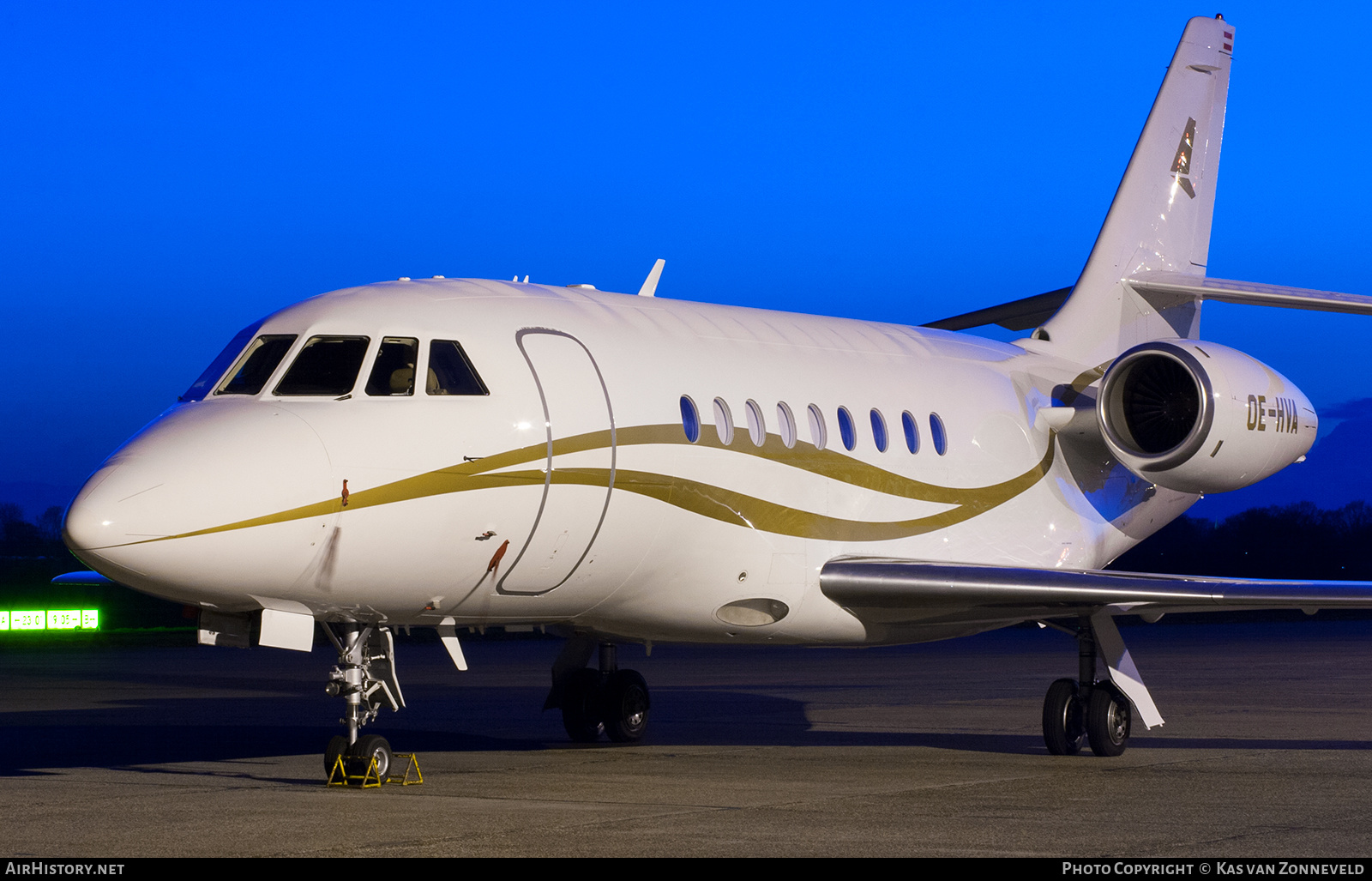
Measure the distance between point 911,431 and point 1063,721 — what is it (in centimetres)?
284

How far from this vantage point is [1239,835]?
8.73 meters

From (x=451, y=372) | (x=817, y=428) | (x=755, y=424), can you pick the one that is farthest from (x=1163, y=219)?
(x=451, y=372)

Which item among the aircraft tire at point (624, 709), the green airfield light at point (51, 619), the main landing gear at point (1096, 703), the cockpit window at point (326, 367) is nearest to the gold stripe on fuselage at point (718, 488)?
the cockpit window at point (326, 367)

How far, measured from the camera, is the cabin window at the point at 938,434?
14.7 m

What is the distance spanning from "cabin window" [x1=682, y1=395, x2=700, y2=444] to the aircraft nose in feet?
10.3

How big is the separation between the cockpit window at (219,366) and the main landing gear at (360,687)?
69.2 inches

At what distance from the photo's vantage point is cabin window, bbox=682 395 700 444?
12227 mm

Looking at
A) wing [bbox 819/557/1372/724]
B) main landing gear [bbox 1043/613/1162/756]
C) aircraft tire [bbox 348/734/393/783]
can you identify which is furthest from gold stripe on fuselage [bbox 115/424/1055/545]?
aircraft tire [bbox 348/734/393/783]

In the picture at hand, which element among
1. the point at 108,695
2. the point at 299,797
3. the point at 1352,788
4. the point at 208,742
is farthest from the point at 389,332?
the point at 108,695

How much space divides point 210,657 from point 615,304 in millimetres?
20834

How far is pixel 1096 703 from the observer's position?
1408cm

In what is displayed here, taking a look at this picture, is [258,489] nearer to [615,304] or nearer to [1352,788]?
[615,304]

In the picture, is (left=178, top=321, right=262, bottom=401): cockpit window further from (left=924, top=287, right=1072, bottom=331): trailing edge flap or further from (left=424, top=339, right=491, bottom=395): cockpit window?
(left=924, top=287, right=1072, bottom=331): trailing edge flap

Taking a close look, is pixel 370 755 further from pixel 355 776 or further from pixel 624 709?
pixel 624 709
